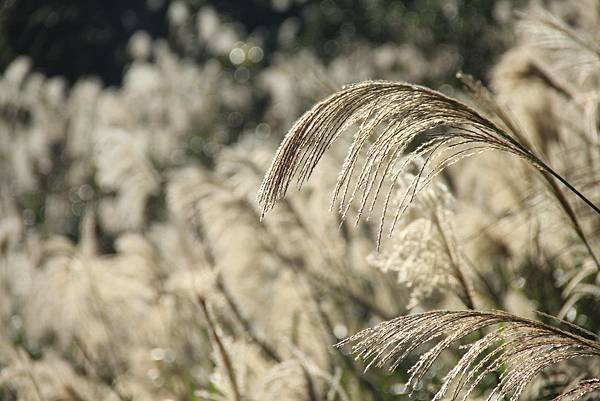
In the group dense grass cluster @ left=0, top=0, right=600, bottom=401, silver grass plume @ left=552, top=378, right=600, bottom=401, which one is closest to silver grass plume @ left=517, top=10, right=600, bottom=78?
dense grass cluster @ left=0, top=0, right=600, bottom=401

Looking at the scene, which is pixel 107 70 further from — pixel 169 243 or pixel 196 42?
pixel 169 243

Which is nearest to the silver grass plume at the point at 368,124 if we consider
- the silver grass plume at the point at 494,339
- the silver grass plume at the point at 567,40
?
the silver grass plume at the point at 494,339

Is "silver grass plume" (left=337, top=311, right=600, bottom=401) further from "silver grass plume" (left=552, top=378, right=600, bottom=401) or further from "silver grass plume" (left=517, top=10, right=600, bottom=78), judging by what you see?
"silver grass plume" (left=517, top=10, right=600, bottom=78)

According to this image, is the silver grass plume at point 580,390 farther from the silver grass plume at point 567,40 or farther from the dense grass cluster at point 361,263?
the silver grass plume at point 567,40

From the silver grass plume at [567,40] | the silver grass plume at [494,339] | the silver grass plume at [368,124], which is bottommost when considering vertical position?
the silver grass plume at [494,339]

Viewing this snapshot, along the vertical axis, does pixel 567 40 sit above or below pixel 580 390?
above

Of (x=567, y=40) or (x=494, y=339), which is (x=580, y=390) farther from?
(x=567, y=40)

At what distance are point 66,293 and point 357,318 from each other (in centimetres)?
155

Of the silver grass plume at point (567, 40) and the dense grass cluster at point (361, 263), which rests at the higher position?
the silver grass plume at point (567, 40)

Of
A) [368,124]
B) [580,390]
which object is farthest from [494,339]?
[368,124]

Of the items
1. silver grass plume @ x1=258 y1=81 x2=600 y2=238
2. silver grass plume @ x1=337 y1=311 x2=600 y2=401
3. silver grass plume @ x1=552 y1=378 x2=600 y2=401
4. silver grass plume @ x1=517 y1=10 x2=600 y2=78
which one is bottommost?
silver grass plume @ x1=552 y1=378 x2=600 y2=401

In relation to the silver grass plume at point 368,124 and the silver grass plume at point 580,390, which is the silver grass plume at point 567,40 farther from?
the silver grass plume at point 580,390

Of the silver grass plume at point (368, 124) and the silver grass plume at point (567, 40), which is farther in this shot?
the silver grass plume at point (567, 40)

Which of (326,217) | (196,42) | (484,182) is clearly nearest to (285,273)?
(326,217)
